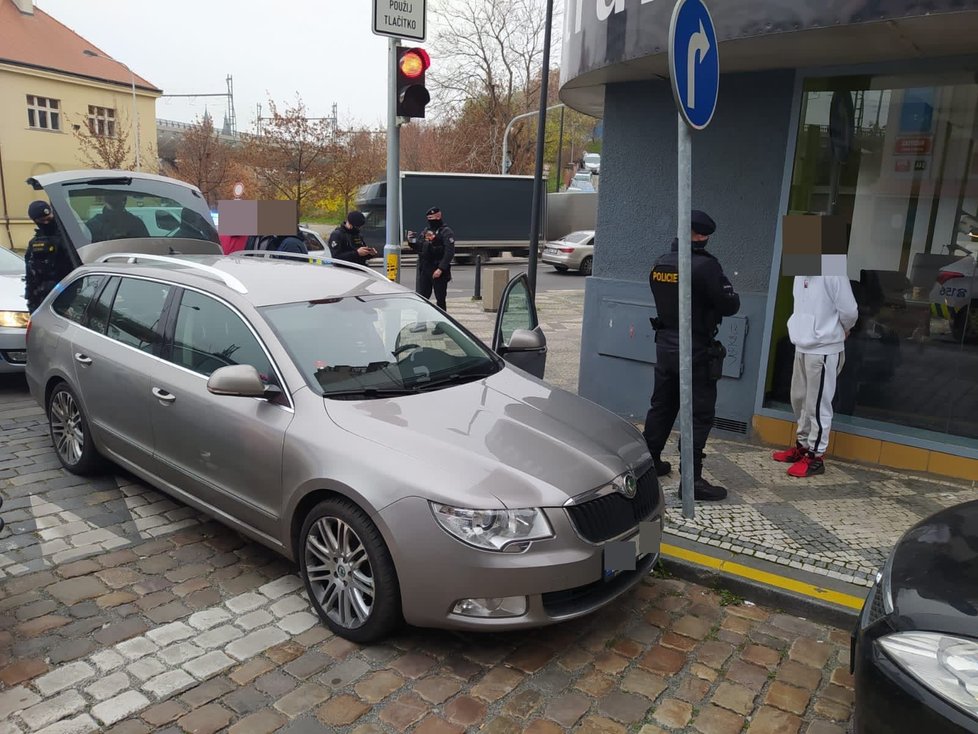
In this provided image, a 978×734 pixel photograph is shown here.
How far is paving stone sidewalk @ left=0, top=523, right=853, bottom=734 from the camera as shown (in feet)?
9.84

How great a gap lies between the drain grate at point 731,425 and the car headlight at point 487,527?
360 cm

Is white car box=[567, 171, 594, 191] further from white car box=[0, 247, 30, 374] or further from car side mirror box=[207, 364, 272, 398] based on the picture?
car side mirror box=[207, 364, 272, 398]

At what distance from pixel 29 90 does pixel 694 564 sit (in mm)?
41755

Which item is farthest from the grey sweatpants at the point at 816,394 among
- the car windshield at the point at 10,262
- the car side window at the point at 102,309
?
the car windshield at the point at 10,262

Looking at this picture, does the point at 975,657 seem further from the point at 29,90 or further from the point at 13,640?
the point at 29,90

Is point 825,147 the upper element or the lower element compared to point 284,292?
upper

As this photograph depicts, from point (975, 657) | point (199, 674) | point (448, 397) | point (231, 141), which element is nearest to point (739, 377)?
point (448, 397)

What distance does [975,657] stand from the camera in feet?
7.27

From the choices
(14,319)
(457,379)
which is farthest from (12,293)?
(457,379)

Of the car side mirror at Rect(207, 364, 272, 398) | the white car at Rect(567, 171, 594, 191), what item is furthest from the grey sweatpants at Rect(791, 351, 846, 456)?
the white car at Rect(567, 171, 594, 191)

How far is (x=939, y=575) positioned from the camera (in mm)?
2609

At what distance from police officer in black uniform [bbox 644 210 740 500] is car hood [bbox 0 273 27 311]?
6234 millimetres

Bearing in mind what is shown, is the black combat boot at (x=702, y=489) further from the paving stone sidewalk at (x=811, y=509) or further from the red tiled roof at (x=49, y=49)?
the red tiled roof at (x=49, y=49)

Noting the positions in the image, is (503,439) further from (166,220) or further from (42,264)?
(166,220)
